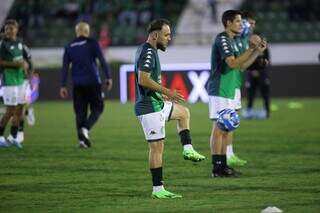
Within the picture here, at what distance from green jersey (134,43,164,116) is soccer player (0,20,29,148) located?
6.58 metres

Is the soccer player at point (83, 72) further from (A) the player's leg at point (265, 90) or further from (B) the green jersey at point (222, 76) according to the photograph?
(A) the player's leg at point (265, 90)

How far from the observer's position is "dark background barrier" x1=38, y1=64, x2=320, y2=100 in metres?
31.8

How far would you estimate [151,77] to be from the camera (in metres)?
10.8

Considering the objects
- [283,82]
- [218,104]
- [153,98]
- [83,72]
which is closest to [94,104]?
[83,72]

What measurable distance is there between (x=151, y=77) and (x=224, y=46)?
1774 millimetres

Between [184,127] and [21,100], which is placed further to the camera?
[21,100]

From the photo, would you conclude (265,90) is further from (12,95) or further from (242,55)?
(242,55)

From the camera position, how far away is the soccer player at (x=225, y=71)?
1201 cm

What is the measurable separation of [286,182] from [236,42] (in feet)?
7.95

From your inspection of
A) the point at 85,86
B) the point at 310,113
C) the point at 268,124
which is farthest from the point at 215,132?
the point at 310,113

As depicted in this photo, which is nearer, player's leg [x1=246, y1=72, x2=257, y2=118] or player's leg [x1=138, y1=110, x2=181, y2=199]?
player's leg [x1=138, y1=110, x2=181, y2=199]

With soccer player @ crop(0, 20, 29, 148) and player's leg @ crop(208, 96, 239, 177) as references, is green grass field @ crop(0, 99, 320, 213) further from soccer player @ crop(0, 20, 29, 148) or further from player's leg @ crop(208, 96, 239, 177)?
soccer player @ crop(0, 20, 29, 148)

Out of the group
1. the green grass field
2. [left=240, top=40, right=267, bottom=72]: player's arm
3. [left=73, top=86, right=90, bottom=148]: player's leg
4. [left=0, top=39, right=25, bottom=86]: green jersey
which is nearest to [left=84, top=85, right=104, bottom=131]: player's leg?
[left=73, top=86, right=90, bottom=148]: player's leg

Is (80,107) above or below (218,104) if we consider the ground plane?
below
